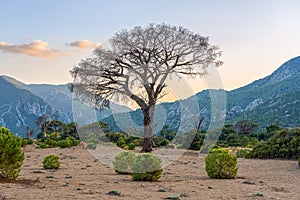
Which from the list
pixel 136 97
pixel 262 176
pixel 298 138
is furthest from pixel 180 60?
pixel 262 176

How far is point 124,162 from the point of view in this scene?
14.9 m

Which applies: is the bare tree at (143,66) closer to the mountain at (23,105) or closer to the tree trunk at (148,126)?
the tree trunk at (148,126)

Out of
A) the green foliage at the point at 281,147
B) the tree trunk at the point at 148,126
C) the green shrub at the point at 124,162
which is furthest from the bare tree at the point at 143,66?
the green shrub at the point at 124,162

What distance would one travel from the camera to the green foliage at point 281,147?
894 inches

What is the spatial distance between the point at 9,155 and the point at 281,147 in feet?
59.1

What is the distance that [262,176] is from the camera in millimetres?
15367

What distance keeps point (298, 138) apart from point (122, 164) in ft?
44.5

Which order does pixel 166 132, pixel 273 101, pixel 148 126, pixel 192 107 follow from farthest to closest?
pixel 273 101 → pixel 166 132 → pixel 148 126 → pixel 192 107

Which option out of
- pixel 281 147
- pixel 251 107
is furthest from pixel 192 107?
pixel 251 107

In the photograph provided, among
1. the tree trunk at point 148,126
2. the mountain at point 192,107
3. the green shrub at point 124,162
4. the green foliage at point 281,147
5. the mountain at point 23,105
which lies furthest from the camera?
the mountain at point 23,105

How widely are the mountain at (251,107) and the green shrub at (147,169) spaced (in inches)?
284

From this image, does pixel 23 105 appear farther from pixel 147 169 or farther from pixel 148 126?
pixel 147 169

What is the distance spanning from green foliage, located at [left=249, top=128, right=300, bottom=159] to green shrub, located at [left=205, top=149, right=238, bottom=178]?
9877 millimetres

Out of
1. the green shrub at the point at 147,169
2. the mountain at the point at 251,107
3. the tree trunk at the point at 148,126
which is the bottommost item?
the green shrub at the point at 147,169
